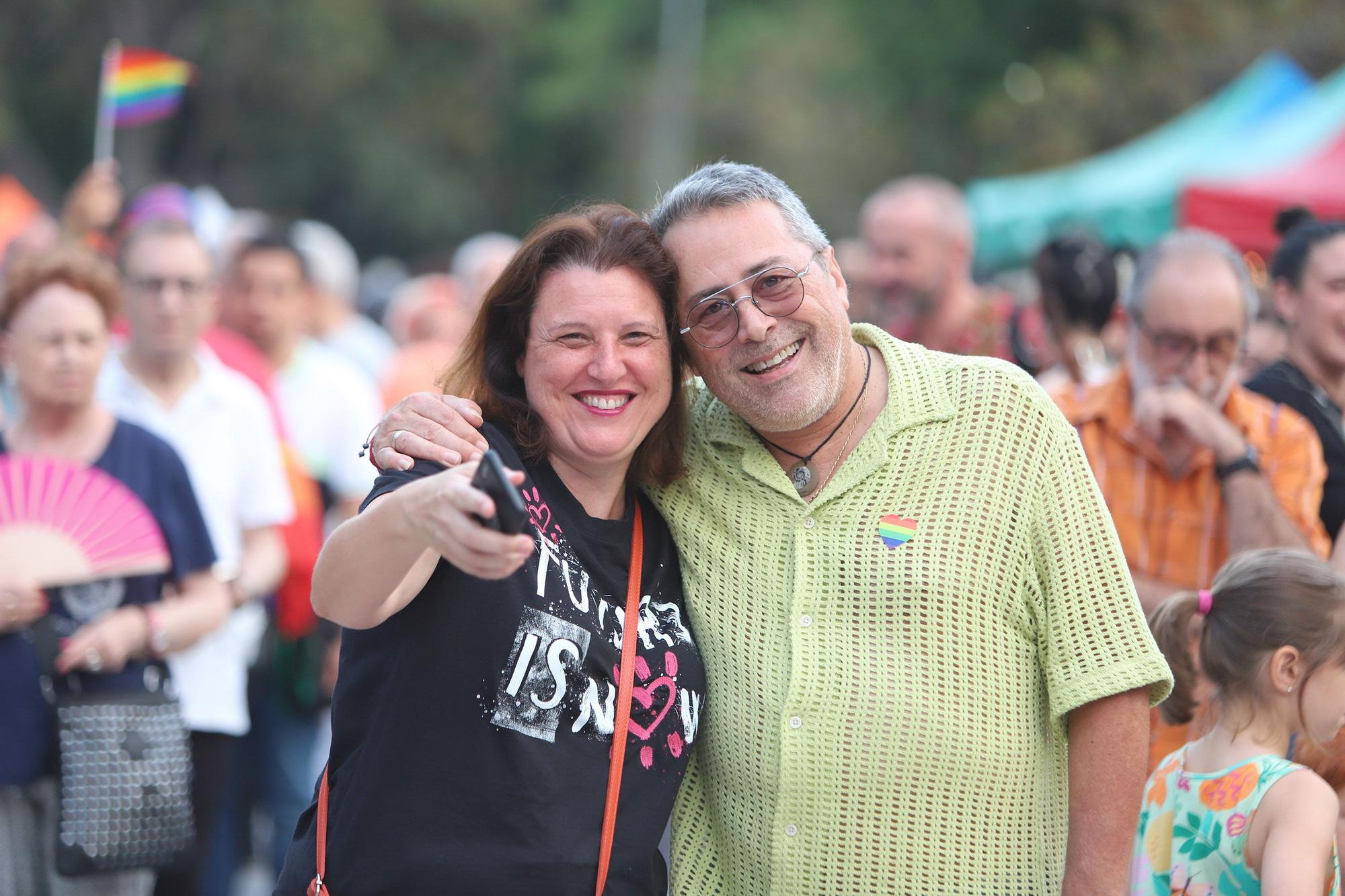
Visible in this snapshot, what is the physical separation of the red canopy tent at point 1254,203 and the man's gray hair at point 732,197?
7.00 meters

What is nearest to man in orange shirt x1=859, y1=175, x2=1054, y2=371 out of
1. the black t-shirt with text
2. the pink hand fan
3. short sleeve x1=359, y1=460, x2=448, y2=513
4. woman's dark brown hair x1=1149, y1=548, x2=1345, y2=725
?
woman's dark brown hair x1=1149, y1=548, x2=1345, y2=725

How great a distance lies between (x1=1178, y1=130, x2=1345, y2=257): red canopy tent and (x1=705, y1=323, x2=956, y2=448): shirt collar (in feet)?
22.5

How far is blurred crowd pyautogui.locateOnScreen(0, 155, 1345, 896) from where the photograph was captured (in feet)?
13.5

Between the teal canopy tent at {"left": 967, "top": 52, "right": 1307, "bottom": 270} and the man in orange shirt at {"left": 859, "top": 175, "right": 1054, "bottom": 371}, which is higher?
the teal canopy tent at {"left": 967, "top": 52, "right": 1307, "bottom": 270}

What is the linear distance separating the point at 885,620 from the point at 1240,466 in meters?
1.54

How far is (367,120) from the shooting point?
36.1 meters

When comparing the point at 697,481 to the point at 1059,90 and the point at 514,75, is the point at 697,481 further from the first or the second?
the point at 514,75

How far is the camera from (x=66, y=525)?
4.39m

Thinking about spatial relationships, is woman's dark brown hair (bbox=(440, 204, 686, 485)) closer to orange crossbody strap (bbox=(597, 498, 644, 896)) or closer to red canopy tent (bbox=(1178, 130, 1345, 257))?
orange crossbody strap (bbox=(597, 498, 644, 896))

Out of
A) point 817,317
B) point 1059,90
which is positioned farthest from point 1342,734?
point 1059,90

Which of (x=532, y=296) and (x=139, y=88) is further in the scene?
(x=139, y=88)

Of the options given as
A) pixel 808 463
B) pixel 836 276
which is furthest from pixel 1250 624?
pixel 836 276

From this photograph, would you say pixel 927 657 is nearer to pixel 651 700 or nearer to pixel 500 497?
pixel 651 700

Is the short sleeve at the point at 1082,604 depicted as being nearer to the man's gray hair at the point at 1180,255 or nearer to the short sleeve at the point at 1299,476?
the short sleeve at the point at 1299,476
